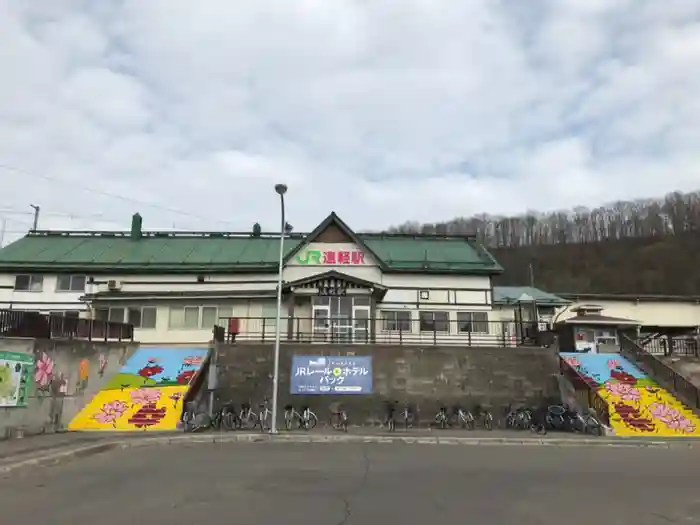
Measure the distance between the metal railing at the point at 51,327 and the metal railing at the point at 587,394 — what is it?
68.2 feet

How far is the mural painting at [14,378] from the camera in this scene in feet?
55.2

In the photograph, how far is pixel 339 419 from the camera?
21.7 metres

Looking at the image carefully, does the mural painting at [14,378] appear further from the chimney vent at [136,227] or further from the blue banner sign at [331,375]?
the chimney vent at [136,227]

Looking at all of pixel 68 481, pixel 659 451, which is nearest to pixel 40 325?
pixel 68 481

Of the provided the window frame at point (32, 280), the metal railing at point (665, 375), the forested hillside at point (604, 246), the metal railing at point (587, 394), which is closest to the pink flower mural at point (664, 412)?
the metal railing at point (665, 375)

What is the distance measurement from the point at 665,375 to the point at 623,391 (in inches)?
97.5

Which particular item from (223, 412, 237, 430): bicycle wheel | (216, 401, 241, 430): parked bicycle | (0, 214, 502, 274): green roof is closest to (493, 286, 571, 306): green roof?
(0, 214, 502, 274): green roof

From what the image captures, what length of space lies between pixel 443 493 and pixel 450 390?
47.0 feet

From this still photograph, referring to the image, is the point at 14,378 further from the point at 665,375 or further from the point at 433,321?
the point at 665,375

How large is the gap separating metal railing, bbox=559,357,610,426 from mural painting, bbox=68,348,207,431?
16.1 metres

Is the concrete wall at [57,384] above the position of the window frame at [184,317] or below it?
below

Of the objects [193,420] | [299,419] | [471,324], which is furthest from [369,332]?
[193,420]

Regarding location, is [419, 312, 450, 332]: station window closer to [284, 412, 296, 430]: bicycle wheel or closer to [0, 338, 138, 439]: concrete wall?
[284, 412, 296, 430]: bicycle wheel

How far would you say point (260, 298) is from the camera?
3206cm
